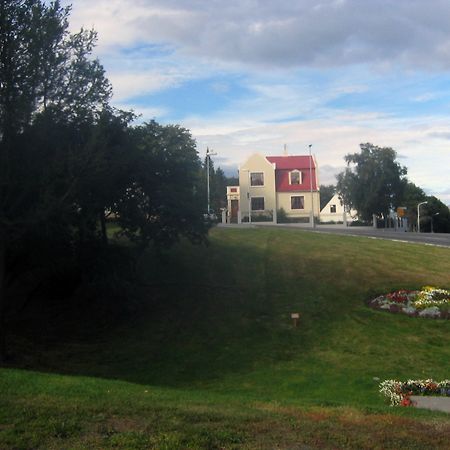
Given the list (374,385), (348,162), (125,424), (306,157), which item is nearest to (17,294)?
(374,385)

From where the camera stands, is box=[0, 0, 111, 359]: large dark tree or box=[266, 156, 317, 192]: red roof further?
box=[266, 156, 317, 192]: red roof

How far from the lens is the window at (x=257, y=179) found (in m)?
71.5

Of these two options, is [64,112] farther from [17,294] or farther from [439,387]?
[439,387]

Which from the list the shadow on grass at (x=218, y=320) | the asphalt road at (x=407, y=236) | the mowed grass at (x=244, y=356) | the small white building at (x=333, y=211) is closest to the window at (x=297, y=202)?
the small white building at (x=333, y=211)

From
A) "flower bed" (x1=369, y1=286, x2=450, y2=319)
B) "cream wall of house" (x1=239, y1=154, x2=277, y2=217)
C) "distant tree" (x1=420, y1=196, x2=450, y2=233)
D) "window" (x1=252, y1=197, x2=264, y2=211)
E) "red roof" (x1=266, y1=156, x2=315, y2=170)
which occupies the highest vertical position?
"red roof" (x1=266, y1=156, x2=315, y2=170)

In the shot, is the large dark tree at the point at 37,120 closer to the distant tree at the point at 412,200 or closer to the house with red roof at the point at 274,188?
the house with red roof at the point at 274,188

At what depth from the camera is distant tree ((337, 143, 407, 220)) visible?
210ft

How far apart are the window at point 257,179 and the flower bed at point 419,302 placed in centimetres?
4953

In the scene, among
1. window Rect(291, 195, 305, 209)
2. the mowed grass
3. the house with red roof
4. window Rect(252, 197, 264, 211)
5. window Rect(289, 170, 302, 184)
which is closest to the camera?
the mowed grass

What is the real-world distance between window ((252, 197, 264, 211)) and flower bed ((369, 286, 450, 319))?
162ft

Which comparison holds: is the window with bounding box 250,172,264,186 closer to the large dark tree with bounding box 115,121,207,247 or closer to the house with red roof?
the house with red roof

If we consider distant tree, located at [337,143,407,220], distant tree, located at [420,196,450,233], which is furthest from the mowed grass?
distant tree, located at [420,196,450,233]

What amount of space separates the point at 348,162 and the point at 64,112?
174ft

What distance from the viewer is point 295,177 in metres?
71.7
